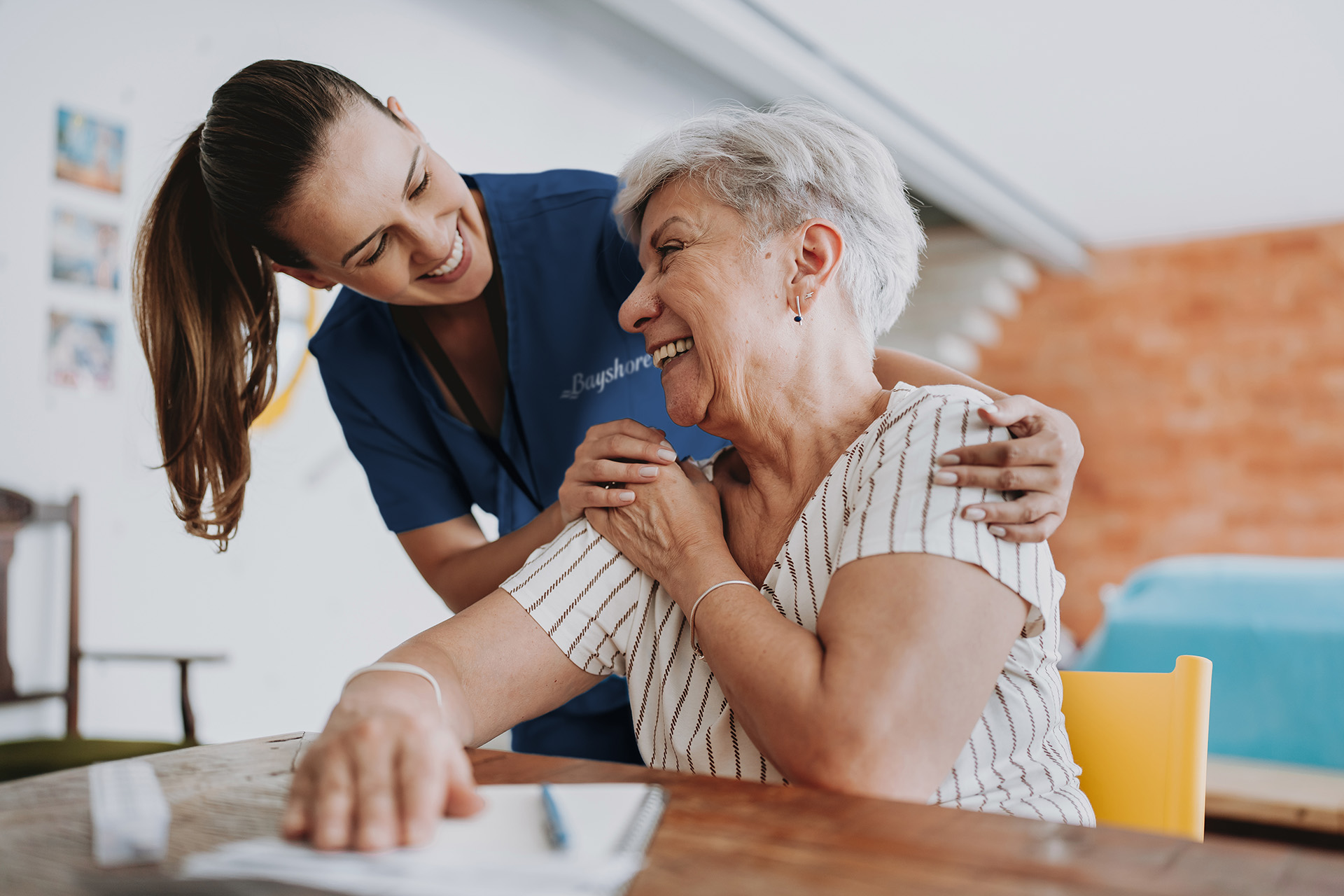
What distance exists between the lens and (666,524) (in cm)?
118

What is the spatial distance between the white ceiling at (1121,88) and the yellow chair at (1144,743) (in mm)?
3108

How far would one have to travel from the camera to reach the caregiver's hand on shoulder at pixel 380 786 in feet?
2.11

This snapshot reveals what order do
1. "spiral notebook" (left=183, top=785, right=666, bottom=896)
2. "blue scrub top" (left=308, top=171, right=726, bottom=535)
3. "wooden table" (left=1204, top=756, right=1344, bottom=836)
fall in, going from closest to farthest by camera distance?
"spiral notebook" (left=183, top=785, right=666, bottom=896) < "blue scrub top" (left=308, top=171, right=726, bottom=535) < "wooden table" (left=1204, top=756, right=1344, bottom=836)

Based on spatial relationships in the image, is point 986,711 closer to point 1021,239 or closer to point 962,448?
point 962,448

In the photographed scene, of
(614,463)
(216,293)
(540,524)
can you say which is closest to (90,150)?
(216,293)

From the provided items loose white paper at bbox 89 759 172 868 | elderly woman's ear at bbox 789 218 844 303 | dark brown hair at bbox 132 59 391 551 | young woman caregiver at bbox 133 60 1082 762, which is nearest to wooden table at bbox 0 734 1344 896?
loose white paper at bbox 89 759 172 868

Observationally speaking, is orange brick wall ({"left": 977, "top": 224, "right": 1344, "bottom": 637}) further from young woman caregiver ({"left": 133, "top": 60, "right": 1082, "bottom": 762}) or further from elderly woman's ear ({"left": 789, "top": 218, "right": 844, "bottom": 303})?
elderly woman's ear ({"left": 789, "top": 218, "right": 844, "bottom": 303})

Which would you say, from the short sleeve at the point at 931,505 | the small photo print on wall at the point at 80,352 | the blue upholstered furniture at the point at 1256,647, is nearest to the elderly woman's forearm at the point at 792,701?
the short sleeve at the point at 931,505

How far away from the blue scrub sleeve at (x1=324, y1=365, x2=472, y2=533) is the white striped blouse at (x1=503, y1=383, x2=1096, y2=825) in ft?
1.44

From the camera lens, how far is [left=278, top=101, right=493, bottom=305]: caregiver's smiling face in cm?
126

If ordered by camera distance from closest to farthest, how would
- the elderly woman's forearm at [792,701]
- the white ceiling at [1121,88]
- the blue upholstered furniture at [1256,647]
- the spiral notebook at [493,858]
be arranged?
the spiral notebook at [493,858], the elderly woman's forearm at [792,701], the blue upholstered furniture at [1256,647], the white ceiling at [1121,88]

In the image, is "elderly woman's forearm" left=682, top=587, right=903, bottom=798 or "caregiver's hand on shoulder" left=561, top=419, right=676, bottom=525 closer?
"elderly woman's forearm" left=682, top=587, right=903, bottom=798

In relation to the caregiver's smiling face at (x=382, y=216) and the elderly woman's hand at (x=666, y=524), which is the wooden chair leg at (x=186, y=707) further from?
the elderly woman's hand at (x=666, y=524)

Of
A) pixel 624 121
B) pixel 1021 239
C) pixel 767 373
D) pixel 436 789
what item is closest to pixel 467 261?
pixel 767 373
